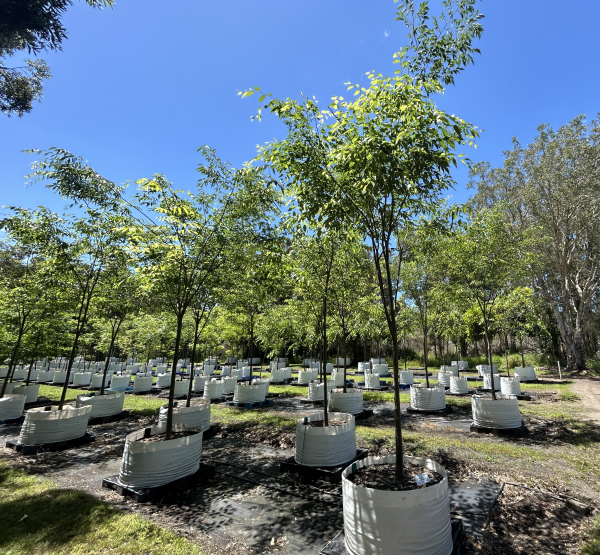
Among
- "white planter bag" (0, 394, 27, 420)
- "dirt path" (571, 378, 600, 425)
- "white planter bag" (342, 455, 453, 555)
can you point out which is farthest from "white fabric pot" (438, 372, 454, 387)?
"white planter bag" (0, 394, 27, 420)

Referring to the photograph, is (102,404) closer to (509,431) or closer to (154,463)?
(154,463)

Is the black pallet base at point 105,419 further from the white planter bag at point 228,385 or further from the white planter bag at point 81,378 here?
the white planter bag at point 81,378

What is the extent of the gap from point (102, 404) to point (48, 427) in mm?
2912

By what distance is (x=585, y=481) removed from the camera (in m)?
4.52

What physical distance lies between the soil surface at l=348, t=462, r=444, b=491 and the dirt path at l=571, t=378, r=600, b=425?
7.63m

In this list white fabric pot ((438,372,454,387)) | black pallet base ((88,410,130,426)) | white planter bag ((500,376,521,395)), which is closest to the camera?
black pallet base ((88,410,130,426))

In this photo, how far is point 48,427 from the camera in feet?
22.4

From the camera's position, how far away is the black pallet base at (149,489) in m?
4.38

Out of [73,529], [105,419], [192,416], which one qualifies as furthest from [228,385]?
[73,529]

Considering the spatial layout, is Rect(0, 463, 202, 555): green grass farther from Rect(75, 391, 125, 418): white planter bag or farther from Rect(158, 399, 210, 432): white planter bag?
Rect(75, 391, 125, 418): white planter bag

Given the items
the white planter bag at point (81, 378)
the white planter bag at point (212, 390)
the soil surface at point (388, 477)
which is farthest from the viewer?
the white planter bag at point (81, 378)

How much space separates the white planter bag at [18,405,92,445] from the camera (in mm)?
6805

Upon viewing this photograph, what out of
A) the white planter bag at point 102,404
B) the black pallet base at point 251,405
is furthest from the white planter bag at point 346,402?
the white planter bag at point 102,404

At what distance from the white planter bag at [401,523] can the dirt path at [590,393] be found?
8160 millimetres
